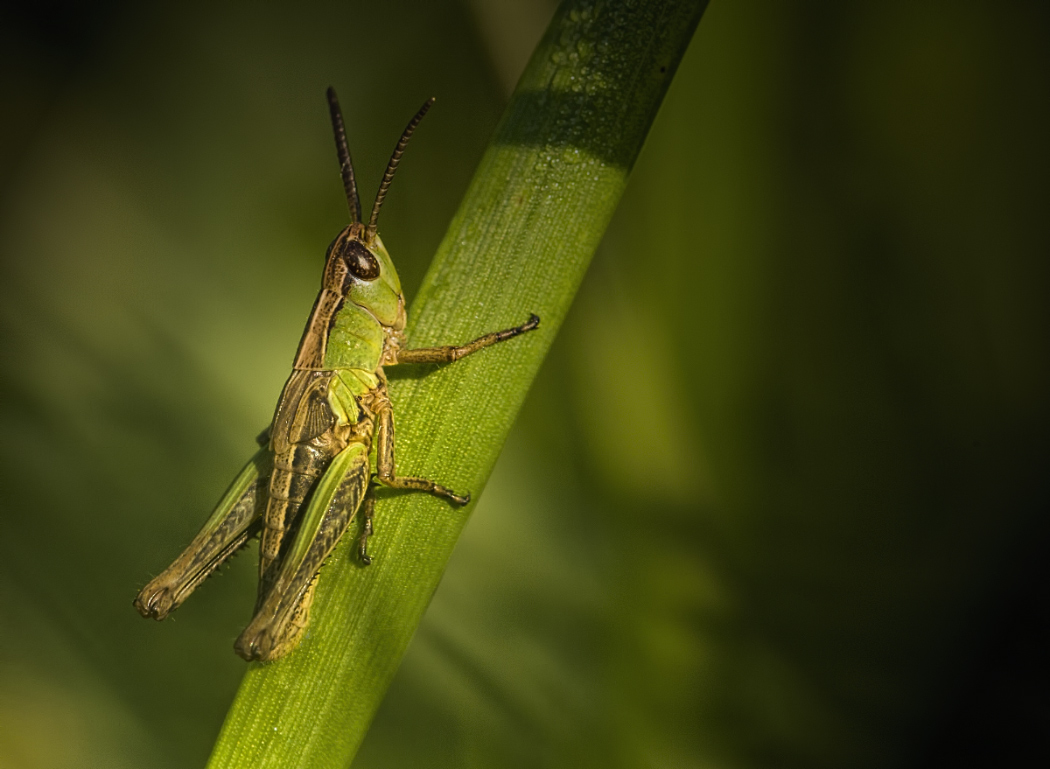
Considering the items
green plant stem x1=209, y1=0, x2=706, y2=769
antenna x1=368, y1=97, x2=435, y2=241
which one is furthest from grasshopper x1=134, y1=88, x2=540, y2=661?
green plant stem x1=209, y1=0, x2=706, y2=769

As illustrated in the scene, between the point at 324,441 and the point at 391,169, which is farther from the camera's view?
the point at 324,441

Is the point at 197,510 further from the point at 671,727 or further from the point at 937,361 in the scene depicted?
the point at 937,361

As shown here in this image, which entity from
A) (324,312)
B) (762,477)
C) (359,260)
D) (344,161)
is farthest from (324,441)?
(762,477)

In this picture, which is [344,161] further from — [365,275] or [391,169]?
[365,275]

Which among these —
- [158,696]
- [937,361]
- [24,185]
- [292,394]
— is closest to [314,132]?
[292,394]

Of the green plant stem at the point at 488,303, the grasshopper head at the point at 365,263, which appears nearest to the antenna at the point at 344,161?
the grasshopper head at the point at 365,263

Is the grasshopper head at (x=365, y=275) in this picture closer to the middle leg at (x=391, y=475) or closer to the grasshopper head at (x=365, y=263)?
the grasshopper head at (x=365, y=263)
